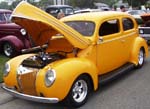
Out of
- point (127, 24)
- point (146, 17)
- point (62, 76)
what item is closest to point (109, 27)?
point (127, 24)

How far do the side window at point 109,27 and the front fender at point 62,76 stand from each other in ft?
4.45

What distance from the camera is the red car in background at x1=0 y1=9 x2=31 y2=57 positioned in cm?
1159

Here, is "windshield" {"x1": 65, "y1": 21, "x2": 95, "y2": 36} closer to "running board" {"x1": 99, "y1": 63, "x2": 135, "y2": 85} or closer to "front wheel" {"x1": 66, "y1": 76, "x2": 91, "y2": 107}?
"running board" {"x1": 99, "y1": 63, "x2": 135, "y2": 85}

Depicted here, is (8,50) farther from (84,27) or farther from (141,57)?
(84,27)

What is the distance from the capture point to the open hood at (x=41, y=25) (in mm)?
6023

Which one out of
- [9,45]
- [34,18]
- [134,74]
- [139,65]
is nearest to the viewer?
[34,18]

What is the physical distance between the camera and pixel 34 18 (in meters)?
5.98

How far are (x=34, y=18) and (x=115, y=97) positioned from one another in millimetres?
2284

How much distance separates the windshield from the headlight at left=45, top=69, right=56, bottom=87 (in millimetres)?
1684

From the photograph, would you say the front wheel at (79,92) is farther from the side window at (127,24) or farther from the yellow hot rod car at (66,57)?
the side window at (127,24)

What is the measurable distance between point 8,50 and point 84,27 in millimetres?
5261

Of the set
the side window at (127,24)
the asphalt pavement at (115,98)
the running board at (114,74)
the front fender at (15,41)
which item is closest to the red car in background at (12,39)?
the front fender at (15,41)

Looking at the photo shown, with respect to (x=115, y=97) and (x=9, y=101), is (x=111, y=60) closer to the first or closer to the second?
(x=115, y=97)

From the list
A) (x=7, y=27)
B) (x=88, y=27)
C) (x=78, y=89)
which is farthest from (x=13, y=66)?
(x=7, y=27)
